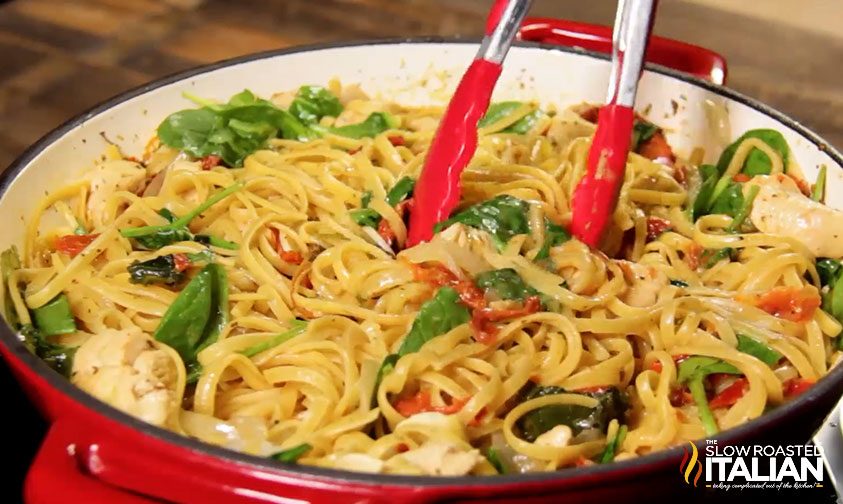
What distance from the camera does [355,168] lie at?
2240mm

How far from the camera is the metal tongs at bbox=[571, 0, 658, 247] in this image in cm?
180

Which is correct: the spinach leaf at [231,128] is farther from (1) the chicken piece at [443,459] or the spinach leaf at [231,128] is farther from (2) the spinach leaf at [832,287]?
(2) the spinach leaf at [832,287]

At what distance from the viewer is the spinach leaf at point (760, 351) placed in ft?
5.59

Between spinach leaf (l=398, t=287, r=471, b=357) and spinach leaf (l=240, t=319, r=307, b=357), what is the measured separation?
220 millimetres

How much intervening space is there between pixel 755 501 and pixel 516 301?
550mm

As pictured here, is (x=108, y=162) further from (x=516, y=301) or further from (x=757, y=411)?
(x=757, y=411)

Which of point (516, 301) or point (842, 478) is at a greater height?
point (516, 301)

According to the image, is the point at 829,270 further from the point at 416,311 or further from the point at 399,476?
→ the point at 399,476

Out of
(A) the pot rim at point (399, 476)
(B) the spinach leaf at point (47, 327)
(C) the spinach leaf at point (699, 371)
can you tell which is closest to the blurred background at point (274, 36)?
(B) the spinach leaf at point (47, 327)

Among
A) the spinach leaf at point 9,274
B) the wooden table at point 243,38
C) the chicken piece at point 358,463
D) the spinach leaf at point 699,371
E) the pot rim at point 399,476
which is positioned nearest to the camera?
the pot rim at point 399,476

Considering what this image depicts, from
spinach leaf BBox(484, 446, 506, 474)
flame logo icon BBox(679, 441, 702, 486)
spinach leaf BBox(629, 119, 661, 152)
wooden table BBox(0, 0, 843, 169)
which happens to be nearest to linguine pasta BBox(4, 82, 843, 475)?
spinach leaf BBox(484, 446, 506, 474)

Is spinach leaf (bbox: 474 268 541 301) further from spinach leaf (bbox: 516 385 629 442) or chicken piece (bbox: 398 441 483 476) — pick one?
chicken piece (bbox: 398 441 483 476)

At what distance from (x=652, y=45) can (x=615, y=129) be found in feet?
2.28

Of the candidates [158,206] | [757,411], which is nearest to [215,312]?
[158,206]
